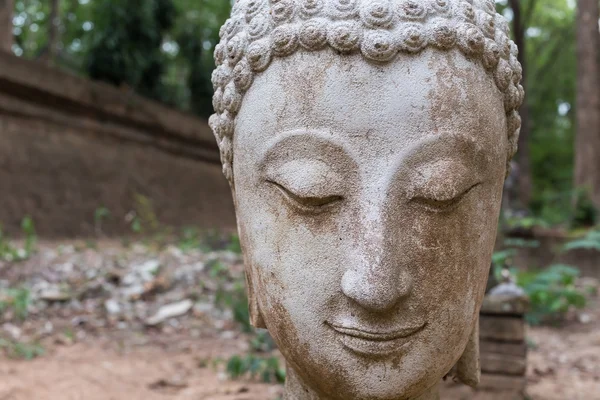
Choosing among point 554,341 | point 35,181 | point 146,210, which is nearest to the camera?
point 554,341

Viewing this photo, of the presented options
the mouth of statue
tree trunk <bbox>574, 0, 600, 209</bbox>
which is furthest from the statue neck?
tree trunk <bbox>574, 0, 600, 209</bbox>

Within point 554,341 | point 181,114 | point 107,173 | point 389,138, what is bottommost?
point 554,341

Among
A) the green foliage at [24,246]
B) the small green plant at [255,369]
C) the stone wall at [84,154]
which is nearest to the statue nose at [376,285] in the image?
the small green plant at [255,369]

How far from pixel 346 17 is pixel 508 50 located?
0.44 metres

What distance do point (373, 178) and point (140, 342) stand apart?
2.90 m

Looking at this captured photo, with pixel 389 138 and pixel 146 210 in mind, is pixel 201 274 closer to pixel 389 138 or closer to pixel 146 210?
pixel 146 210

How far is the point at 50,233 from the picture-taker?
5582 mm

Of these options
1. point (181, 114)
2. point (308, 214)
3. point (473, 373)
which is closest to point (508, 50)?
point (308, 214)

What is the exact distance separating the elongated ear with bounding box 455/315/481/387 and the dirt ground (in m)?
1.44

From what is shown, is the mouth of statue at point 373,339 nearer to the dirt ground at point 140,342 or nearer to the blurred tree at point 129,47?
the dirt ground at point 140,342

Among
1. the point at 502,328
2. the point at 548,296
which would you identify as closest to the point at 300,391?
the point at 502,328

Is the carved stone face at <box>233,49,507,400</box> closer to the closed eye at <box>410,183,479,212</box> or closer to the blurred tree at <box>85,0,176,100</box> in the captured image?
the closed eye at <box>410,183,479,212</box>

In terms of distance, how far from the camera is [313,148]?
4.47 feet

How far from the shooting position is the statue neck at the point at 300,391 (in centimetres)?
157
